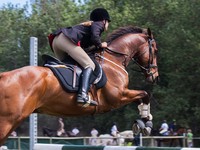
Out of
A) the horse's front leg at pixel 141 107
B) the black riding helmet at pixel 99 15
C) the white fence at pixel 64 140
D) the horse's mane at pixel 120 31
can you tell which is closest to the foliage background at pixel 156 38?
the white fence at pixel 64 140

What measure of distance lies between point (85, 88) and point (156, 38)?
2610 centimetres

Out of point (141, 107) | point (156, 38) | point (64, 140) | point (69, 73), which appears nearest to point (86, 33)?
point (69, 73)

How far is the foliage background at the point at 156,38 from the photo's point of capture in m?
31.1

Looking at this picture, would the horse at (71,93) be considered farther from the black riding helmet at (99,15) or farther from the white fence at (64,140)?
the white fence at (64,140)

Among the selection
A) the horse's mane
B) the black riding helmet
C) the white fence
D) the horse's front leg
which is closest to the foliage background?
the white fence

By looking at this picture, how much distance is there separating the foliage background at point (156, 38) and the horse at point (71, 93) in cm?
1598

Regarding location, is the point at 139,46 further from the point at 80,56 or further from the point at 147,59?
the point at 80,56

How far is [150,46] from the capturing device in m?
9.26

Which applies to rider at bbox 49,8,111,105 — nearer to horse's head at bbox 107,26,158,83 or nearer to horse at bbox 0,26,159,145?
horse at bbox 0,26,159,145

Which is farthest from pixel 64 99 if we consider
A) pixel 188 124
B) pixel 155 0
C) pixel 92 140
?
pixel 155 0

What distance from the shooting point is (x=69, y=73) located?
26.2ft

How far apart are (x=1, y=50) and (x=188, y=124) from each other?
15.9 m

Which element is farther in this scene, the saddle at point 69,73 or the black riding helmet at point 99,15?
the black riding helmet at point 99,15

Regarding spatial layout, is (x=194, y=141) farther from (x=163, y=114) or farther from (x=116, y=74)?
(x=116, y=74)
